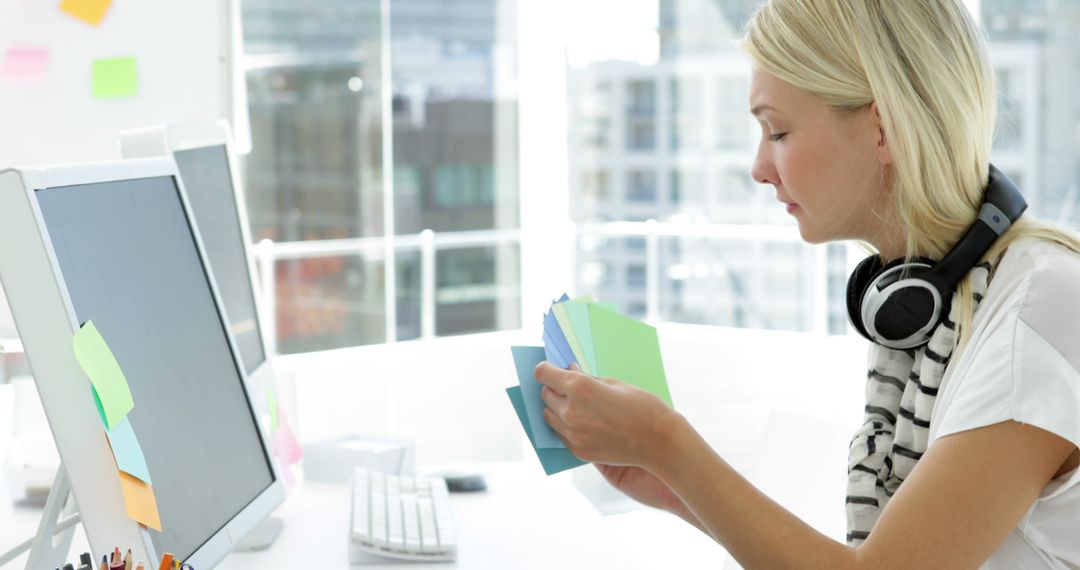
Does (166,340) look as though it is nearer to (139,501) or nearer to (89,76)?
(139,501)

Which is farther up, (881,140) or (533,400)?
(881,140)

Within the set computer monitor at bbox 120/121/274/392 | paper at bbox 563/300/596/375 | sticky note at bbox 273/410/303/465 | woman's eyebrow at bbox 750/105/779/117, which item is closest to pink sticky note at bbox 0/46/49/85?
computer monitor at bbox 120/121/274/392

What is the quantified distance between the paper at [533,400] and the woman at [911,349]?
14 millimetres

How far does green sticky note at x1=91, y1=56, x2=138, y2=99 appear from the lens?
228 cm

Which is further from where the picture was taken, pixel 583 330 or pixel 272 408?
pixel 272 408

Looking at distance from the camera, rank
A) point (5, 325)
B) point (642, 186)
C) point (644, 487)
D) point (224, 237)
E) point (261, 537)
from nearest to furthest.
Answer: point (644, 487)
point (261, 537)
point (224, 237)
point (5, 325)
point (642, 186)

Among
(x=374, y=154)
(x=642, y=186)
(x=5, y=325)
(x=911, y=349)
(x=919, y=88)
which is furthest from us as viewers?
(x=374, y=154)

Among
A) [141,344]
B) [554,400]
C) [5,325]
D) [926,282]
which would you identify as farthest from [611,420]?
[5,325]

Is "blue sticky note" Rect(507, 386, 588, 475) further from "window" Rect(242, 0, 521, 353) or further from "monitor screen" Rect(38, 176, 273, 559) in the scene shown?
"window" Rect(242, 0, 521, 353)

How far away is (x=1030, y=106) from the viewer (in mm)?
13547

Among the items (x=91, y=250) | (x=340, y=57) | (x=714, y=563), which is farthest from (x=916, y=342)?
(x=340, y=57)

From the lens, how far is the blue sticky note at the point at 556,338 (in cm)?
105

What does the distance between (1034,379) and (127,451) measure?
27.4 inches

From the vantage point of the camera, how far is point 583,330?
1088mm
